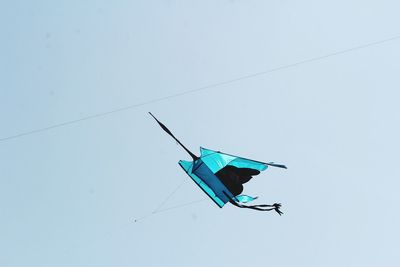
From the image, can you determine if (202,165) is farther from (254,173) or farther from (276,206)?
(276,206)

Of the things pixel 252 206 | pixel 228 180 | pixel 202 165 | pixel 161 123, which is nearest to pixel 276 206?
pixel 252 206

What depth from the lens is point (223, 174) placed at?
422 inches

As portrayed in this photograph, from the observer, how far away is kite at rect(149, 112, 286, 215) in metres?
10.5

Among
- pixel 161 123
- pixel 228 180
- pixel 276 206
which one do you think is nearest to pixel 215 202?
pixel 228 180

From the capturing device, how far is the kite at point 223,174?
10453 mm

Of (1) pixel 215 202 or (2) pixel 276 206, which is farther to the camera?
(1) pixel 215 202

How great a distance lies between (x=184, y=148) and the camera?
414 inches

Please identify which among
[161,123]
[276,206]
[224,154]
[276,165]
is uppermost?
[161,123]

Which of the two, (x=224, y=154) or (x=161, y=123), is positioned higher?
(x=161, y=123)

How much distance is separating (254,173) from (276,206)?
1.01 meters

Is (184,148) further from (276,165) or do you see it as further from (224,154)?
(276,165)

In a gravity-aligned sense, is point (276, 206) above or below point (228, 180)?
below

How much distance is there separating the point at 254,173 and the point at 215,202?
1.31m

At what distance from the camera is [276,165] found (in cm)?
1009
